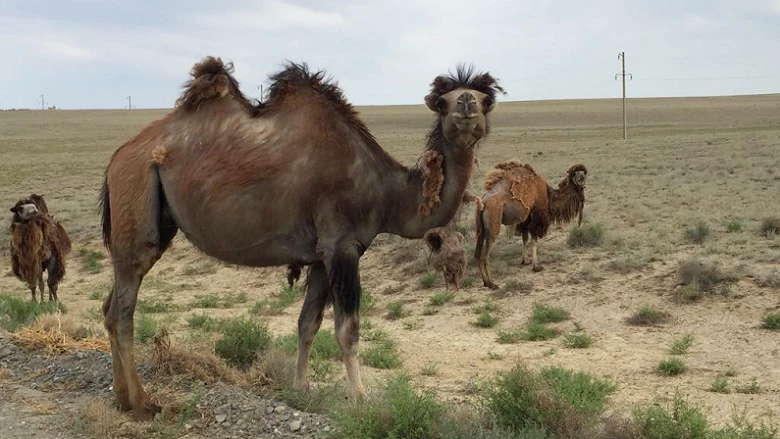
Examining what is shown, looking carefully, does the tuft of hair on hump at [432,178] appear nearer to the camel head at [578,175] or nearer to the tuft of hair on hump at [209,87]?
the tuft of hair on hump at [209,87]

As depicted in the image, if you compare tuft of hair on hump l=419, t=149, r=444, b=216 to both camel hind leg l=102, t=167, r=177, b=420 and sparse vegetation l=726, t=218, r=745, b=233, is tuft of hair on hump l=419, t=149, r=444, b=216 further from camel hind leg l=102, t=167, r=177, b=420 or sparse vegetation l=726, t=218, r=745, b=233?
sparse vegetation l=726, t=218, r=745, b=233

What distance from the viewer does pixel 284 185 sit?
5.60 m

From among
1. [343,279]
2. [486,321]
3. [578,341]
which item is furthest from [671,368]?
[343,279]

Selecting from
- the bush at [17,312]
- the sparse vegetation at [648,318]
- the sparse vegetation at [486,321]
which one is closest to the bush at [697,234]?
the sparse vegetation at [648,318]

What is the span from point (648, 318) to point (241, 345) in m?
6.25

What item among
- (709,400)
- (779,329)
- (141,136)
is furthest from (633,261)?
(141,136)

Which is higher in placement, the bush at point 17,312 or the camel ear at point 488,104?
the camel ear at point 488,104

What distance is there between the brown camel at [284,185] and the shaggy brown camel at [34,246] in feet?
29.1

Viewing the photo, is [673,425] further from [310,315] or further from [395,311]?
[395,311]

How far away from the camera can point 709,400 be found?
7.81 metres

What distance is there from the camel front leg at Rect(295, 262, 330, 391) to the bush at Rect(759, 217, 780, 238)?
435 inches

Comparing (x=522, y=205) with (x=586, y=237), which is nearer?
(x=522, y=205)

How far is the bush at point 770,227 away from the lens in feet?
47.5

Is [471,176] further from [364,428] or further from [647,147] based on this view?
[647,147]
